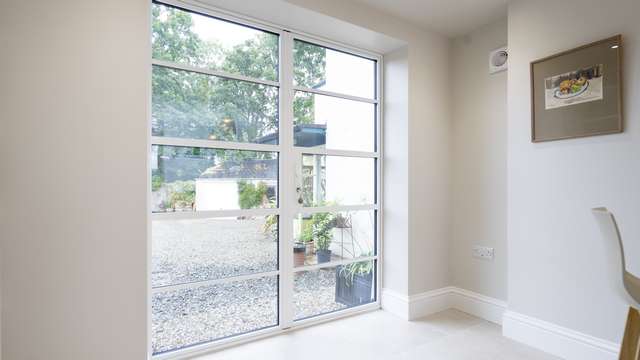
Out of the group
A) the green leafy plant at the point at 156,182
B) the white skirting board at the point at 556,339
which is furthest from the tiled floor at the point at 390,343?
the green leafy plant at the point at 156,182

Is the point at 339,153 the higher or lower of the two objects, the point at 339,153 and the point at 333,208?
the higher

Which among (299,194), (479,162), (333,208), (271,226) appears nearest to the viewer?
(271,226)

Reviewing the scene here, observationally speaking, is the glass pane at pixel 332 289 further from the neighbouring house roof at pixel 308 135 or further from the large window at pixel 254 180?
the neighbouring house roof at pixel 308 135

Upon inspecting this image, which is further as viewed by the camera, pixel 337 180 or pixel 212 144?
pixel 337 180

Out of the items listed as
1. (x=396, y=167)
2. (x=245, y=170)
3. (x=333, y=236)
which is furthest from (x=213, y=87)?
(x=396, y=167)

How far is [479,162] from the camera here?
3061 millimetres

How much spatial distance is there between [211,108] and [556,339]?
2.86 m

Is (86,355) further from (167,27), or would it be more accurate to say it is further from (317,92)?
(317,92)

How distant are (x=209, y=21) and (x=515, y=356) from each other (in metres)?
3.14

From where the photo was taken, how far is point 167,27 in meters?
2.22

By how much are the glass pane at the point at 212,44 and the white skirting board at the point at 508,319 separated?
2275 mm

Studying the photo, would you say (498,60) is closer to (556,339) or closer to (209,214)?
(556,339)

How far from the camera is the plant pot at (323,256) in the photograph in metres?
2.90

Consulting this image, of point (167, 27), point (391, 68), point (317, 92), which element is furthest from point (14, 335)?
point (391, 68)
